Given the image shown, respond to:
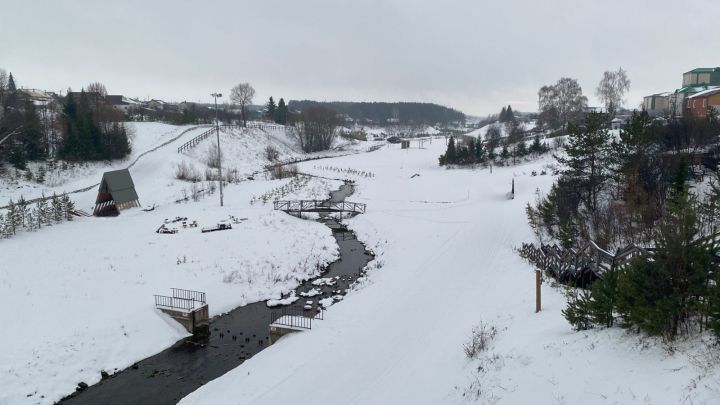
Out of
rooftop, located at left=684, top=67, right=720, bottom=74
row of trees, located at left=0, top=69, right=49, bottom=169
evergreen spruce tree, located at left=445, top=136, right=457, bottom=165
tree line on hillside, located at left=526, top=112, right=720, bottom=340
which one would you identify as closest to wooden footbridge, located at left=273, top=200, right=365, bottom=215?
tree line on hillside, located at left=526, top=112, right=720, bottom=340

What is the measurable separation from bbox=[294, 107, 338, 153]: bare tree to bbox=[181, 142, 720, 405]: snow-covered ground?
64545 mm

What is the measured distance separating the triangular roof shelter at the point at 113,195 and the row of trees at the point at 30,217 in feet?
9.04

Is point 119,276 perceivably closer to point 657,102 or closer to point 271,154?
point 271,154

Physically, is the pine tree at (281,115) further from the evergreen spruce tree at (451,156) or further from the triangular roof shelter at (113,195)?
the triangular roof shelter at (113,195)

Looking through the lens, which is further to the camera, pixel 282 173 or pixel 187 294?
pixel 282 173

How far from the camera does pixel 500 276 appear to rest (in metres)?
19.6

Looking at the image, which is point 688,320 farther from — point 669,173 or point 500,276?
point 669,173

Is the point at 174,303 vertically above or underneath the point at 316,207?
underneath

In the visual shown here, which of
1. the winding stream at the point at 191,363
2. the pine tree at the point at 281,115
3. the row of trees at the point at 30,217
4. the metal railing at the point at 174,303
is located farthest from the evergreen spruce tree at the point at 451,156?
the metal railing at the point at 174,303

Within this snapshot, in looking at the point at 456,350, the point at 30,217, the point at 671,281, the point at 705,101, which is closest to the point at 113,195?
the point at 30,217

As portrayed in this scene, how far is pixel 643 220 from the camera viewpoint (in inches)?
843

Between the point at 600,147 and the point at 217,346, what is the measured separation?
2278cm

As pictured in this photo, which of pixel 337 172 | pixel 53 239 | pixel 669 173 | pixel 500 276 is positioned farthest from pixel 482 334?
pixel 337 172

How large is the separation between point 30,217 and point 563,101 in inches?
2931
